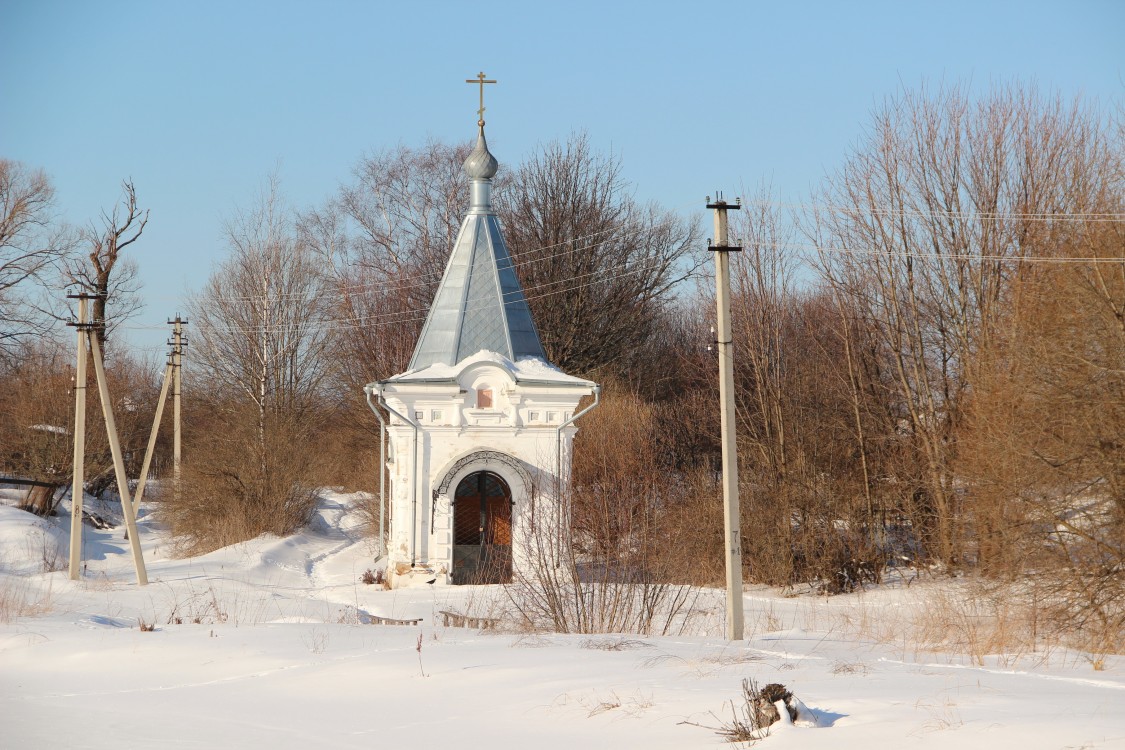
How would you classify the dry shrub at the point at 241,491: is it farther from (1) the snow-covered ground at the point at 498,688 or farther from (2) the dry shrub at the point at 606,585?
(1) the snow-covered ground at the point at 498,688

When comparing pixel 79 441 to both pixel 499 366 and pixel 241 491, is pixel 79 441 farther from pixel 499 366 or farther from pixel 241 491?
pixel 241 491

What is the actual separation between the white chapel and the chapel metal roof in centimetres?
2

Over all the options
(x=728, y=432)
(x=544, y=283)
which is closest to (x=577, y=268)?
(x=544, y=283)

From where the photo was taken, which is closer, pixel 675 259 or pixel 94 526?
pixel 94 526

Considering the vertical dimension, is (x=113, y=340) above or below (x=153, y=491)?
above

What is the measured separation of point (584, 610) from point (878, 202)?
1405 cm

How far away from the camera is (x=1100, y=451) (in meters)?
13.3

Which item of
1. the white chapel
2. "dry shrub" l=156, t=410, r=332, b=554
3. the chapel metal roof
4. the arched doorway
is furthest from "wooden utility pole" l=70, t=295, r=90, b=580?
"dry shrub" l=156, t=410, r=332, b=554

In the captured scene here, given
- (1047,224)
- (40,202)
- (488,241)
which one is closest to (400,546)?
(488,241)

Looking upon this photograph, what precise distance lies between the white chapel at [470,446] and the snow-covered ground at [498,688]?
620cm

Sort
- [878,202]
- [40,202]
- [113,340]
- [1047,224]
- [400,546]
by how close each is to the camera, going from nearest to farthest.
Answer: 1. [400,546]
2. [1047,224]
3. [878,202]
4. [40,202]
5. [113,340]

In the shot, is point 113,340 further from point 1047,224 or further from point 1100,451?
point 1100,451

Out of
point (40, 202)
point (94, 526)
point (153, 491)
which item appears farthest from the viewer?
point (153, 491)

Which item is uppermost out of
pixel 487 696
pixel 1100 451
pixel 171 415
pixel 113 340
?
pixel 113 340
